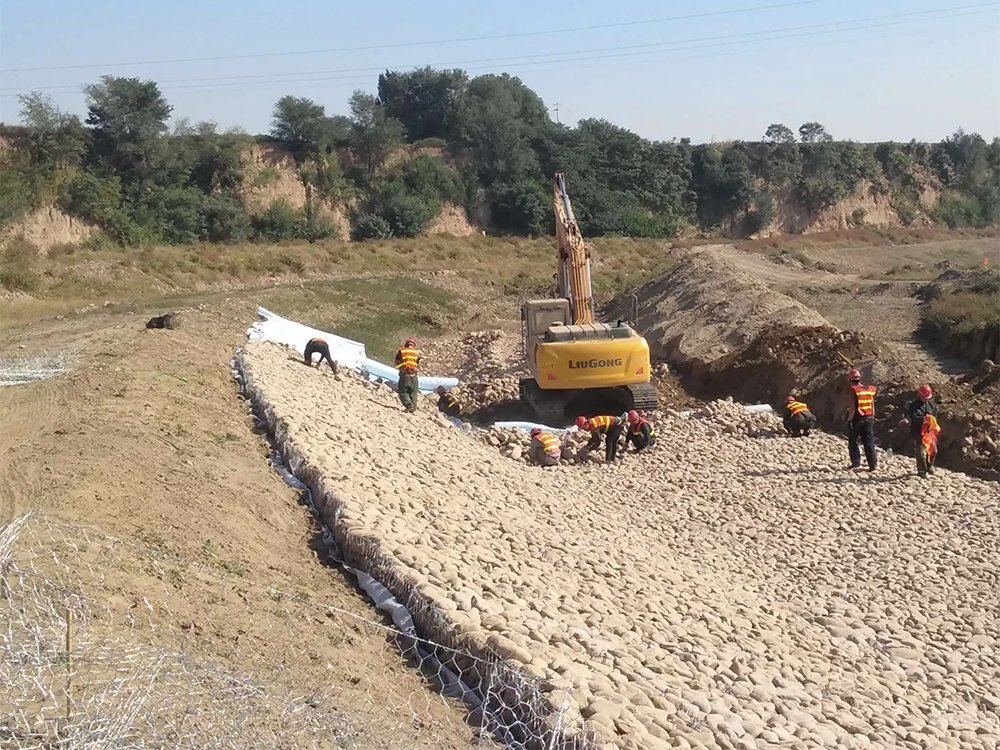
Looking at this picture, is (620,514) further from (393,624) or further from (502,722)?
(502,722)

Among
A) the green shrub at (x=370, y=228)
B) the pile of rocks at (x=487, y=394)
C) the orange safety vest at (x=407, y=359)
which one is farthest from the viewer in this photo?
the green shrub at (x=370, y=228)

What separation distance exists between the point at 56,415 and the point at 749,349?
1470 centimetres

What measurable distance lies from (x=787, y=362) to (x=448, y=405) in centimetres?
681

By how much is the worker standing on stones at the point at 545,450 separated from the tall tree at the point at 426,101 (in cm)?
5409

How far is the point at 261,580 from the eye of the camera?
7.75 metres

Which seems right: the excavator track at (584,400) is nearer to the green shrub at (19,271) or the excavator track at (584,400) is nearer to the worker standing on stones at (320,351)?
the worker standing on stones at (320,351)

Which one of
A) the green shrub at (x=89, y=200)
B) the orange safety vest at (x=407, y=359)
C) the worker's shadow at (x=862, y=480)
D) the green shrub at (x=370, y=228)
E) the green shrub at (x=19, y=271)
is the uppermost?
the green shrub at (x=89, y=200)

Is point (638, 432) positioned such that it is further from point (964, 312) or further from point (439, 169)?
point (439, 169)

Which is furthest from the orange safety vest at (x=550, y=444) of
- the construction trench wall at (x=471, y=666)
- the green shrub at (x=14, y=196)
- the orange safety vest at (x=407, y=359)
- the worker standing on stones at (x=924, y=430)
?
the green shrub at (x=14, y=196)

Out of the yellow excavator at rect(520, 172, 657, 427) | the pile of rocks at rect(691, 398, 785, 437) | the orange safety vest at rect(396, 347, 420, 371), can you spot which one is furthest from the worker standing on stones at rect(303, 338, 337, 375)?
the pile of rocks at rect(691, 398, 785, 437)

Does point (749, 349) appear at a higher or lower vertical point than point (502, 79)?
lower

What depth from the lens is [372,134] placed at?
60.1m

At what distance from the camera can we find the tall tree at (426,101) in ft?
227

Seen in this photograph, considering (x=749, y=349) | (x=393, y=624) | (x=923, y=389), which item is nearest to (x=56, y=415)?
(x=393, y=624)
